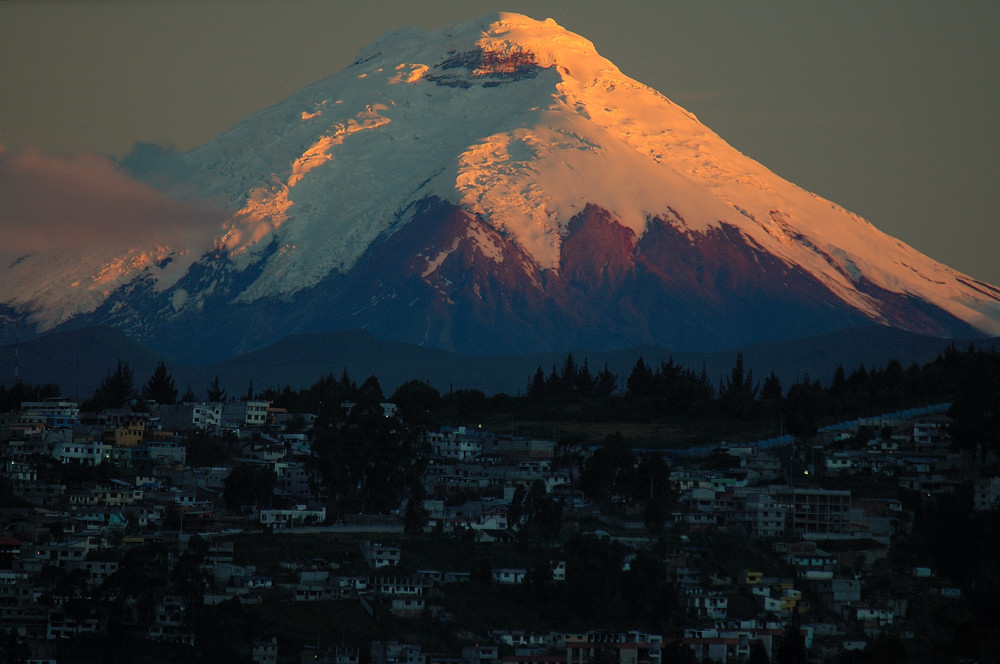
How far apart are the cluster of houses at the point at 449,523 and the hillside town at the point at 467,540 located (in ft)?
0.45

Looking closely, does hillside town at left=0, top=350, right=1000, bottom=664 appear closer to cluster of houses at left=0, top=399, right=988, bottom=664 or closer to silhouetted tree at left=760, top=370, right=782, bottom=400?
cluster of houses at left=0, top=399, right=988, bottom=664

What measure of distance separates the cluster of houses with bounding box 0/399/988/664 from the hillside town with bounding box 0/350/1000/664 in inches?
5.4

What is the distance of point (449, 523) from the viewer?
84.4 m

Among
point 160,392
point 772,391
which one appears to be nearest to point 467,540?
point 160,392

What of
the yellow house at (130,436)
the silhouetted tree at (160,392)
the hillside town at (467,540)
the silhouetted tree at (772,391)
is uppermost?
the silhouetted tree at (772,391)

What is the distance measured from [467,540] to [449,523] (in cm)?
398

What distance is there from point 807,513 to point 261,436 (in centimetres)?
3166

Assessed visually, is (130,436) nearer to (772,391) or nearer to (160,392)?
(160,392)

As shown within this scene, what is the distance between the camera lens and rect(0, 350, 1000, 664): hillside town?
68.7 metres

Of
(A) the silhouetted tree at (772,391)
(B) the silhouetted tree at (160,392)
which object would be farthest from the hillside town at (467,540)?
(A) the silhouetted tree at (772,391)

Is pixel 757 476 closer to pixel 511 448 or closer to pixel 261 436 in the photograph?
pixel 511 448

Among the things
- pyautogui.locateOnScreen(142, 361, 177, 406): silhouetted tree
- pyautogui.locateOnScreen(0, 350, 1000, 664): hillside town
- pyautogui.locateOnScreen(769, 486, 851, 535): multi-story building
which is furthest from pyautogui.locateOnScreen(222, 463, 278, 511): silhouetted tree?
pyautogui.locateOnScreen(142, 361, 177, 406): silhouetted tree

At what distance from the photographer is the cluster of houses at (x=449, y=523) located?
69.6 metres

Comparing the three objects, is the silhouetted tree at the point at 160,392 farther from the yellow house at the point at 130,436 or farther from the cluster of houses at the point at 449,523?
the yellow house at the point at 130,436
